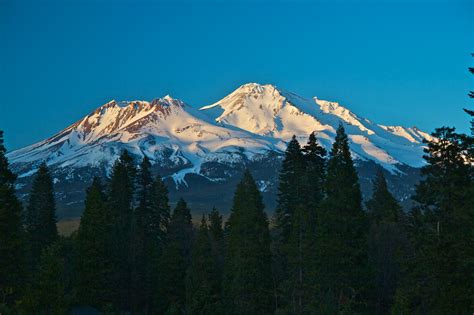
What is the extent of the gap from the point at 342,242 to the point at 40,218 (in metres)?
33.4

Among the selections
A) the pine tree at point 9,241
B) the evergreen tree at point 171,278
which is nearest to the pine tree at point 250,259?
the evergreen tree at point 171,278

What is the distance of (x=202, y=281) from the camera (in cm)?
5428

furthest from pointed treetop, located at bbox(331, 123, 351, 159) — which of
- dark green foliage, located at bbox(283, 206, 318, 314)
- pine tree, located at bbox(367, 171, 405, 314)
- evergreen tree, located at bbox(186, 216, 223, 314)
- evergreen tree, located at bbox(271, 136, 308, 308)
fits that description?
evergreen tree, located at bbox(186, 216, 223, 314)

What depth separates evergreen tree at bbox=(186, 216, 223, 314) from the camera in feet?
177

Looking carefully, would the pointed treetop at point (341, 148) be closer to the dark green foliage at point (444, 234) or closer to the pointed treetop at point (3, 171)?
the dark green foliage at point (444, 234)

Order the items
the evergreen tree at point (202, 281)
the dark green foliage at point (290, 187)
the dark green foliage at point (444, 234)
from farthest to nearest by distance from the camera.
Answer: the evergreen tree at point (202, 281) → the dark green foliage at point (290, 187) → the dark green foliage at point (444, 234)

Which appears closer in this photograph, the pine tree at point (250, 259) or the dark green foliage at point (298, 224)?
the dark green foliage at point (298, 224)

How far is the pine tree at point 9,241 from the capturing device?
38562mm

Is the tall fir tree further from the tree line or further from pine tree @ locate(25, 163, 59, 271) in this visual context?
pine tree @ locate(25, 163, 59, 271)

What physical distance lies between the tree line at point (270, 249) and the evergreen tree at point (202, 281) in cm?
10

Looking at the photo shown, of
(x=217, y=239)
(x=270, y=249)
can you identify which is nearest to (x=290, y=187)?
(x=270, y=249)

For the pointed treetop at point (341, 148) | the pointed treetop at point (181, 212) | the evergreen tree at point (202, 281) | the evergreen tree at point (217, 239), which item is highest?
the pointed treetop at point (341, 148)

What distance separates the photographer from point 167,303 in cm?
5850

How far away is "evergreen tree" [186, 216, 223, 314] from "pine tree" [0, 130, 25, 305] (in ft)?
57.3
